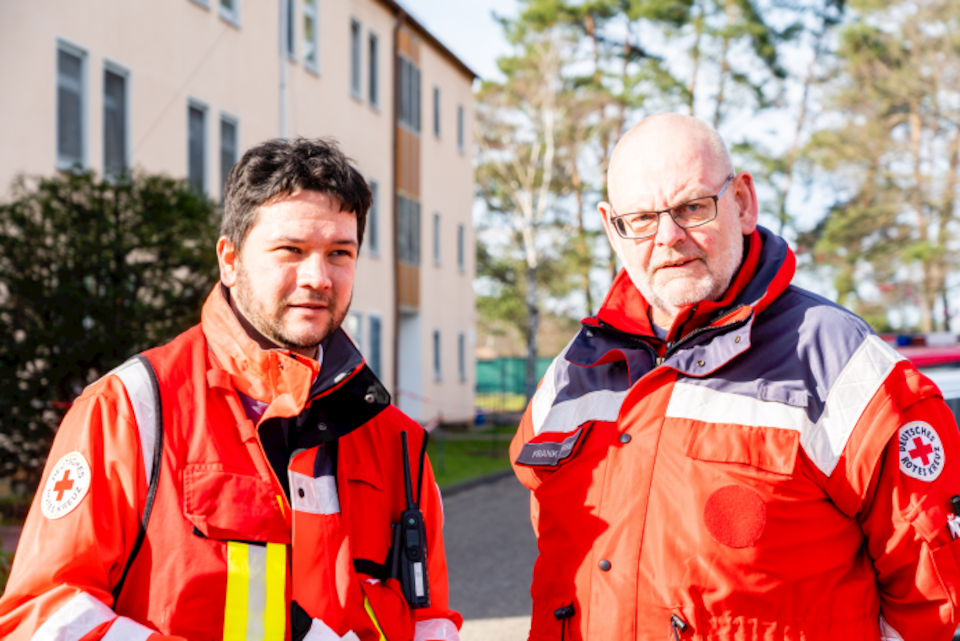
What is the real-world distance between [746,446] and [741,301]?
0.44m

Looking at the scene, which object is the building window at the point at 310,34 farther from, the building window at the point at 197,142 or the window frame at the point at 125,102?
the window frame at the point at 125,102

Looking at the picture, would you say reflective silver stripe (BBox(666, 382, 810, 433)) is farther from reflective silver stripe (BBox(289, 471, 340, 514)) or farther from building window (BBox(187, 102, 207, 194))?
building window (BBox(187, 102, 207, 194))

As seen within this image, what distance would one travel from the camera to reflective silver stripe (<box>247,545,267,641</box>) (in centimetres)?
227

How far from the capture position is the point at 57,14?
1263 cm

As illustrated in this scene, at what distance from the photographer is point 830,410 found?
254 centimetres

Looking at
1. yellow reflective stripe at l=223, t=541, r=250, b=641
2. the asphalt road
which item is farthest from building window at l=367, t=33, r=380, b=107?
yellow reflective stripe at l=223, t=541, r=250, b=641

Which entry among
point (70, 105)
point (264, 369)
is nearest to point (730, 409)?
point (264, 369)

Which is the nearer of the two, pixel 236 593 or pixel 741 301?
pixel 236 593

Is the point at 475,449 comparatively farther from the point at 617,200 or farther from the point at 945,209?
the point at 617,200

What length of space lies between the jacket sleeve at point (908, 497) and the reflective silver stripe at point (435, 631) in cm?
111

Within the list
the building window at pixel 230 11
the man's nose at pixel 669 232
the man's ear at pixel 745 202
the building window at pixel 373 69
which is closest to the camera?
the man's nose at pixel 669 232

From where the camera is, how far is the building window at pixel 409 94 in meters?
25.2

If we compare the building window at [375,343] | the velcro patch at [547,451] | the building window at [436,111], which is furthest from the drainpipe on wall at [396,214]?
the velcro patch at [547,451]

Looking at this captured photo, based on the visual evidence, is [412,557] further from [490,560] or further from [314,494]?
[490,560]
